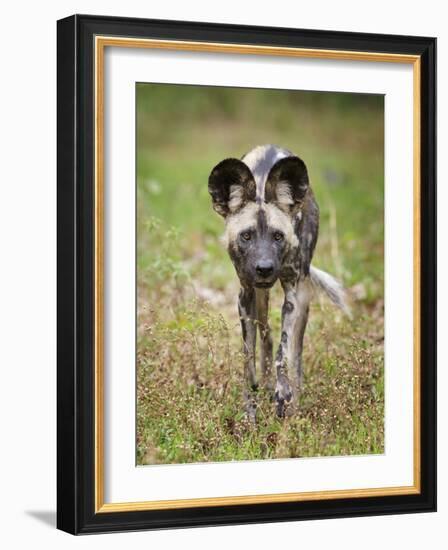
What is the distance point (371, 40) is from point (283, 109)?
589 centimetres

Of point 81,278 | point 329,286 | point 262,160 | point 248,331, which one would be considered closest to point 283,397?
point 248,331

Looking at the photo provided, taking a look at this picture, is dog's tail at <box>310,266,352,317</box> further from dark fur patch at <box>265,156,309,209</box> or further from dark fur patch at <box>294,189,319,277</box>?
dark fur patch at <box>265,156,309,209</box>

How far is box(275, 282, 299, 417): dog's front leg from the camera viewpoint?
24.9ft

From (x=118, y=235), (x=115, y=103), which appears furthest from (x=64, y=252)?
(x=115, y=103)

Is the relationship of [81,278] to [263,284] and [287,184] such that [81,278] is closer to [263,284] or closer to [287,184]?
[263,284]

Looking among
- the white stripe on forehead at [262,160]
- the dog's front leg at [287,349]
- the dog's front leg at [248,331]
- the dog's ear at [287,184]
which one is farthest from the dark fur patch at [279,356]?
the white stripe on forehead at [262,160]

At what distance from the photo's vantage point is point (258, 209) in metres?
7.45

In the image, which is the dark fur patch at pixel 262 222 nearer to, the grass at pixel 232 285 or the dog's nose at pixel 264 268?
the dog's nose at pixel 264 268

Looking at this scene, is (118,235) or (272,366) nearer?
(118,235)

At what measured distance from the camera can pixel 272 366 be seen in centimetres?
816

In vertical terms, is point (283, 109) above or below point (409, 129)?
above

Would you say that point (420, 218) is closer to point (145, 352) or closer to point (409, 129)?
point (409, 129)

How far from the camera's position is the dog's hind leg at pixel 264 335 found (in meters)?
7.93

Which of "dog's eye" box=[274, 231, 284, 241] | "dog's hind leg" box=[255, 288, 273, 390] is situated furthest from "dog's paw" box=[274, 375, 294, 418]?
"dog's eye" box=[274, 231, 284, 241]
